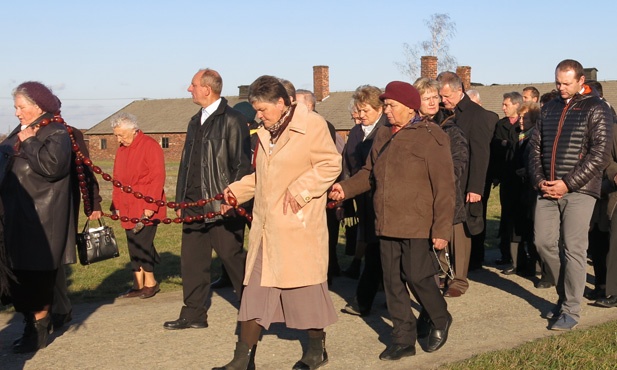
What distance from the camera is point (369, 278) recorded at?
27.4 feet

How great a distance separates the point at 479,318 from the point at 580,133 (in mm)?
1921

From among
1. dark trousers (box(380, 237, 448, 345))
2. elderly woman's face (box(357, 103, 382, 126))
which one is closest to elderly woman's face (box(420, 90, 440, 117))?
elderly woman's face (box(357, 103, 382, 126))

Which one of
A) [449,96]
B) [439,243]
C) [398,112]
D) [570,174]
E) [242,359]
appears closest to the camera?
[242,359]

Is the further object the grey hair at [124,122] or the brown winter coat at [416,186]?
the grey hair at [124,122]

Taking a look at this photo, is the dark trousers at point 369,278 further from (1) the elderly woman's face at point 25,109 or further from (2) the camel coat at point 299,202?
(1) the elderly woman's face at point 25,109

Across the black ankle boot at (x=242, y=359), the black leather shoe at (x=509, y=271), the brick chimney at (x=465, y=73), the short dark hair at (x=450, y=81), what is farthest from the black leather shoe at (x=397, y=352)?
the brick chimney at (x=465, y=73)

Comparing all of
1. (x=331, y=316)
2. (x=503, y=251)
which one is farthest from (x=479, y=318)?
(x=503, y=251)

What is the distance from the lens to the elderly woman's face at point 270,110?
6453 millimetres

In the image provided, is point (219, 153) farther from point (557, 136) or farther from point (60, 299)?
point (557, 136)

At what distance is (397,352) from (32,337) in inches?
113

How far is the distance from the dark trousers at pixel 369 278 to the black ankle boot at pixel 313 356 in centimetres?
167

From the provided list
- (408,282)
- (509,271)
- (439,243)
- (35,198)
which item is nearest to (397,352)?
(408,282)

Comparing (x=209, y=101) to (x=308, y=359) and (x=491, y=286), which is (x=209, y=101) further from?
(x=491, y=286)

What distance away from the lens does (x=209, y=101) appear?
8.15 meters
